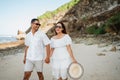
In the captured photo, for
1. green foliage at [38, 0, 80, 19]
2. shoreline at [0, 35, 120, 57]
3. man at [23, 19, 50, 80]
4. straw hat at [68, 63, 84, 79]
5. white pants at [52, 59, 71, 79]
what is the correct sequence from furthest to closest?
green foliage at [38, 0, 80, 19]
shoreline at [0, 35, 120, 57]
man at [23, 19, 50, 80]
white pants at [52, 59, 71, 79]
straw hat at [68, 63, 84, 79]

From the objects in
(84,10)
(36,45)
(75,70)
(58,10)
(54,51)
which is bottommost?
(75,70)

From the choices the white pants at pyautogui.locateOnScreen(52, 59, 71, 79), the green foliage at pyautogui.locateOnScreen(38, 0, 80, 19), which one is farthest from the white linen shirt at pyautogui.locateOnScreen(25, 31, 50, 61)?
the green foliage at pyautogui.locateOnScreen(38, 0, 80, 19)

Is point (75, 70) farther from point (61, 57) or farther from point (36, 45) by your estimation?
point (36, 45)

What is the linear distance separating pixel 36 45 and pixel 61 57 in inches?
33.7

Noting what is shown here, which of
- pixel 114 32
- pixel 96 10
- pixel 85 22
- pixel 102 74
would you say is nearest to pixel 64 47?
pixel 102 74

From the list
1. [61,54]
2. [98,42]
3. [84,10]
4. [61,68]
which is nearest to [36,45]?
[61,54]

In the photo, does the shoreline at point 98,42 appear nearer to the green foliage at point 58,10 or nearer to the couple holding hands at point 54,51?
the couple holding hands at point 54,51

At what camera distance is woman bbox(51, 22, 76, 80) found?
596cm

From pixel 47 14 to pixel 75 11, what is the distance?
24165mm

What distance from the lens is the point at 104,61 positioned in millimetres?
10844

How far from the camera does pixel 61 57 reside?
5980 mm

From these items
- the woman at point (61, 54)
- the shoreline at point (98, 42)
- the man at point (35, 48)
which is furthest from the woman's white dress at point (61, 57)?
the shoreline at point (98, 42)

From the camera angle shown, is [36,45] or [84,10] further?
[84,10]

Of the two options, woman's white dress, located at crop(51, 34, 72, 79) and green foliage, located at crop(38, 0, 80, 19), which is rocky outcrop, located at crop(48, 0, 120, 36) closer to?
green foliage, located at crop(38, 0, 80, 19)
